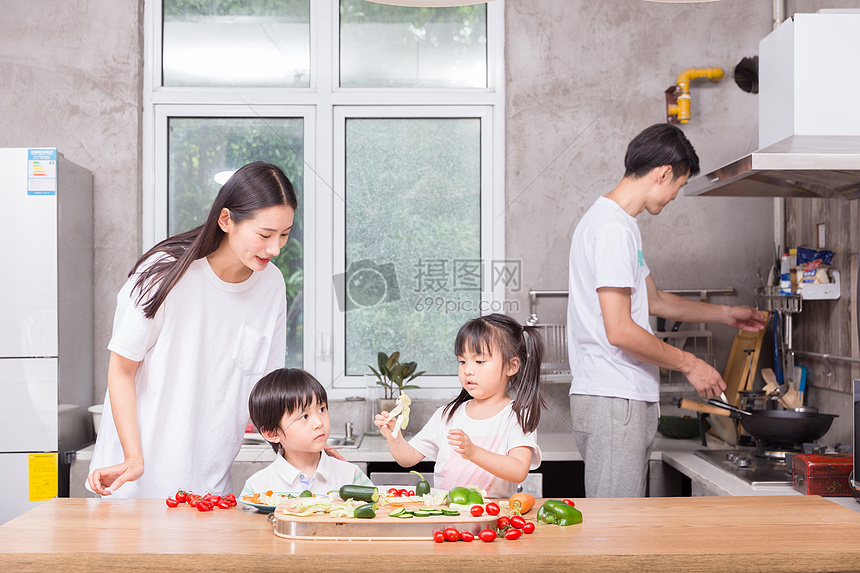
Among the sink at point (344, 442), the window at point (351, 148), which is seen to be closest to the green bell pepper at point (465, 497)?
the sink at point (344, 442)

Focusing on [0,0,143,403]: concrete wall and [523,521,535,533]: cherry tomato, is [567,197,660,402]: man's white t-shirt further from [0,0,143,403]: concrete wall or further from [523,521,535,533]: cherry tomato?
[0,0,143,403]: concrete wall

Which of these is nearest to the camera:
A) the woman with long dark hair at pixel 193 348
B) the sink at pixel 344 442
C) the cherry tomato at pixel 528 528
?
the cherry tomato at pixel 528 528

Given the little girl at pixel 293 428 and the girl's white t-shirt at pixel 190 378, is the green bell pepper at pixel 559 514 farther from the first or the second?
the girl's white t-shirt at pixel 190 378

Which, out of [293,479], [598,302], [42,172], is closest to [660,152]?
[598,302]

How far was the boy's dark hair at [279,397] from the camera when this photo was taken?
1.50m

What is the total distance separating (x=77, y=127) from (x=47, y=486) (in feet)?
4.77

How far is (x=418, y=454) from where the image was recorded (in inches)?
64.0

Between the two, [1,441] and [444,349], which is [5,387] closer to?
[1,441]

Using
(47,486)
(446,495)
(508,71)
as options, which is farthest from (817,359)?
(47,486)

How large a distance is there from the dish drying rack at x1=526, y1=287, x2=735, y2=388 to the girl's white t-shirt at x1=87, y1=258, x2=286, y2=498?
1.55 metres

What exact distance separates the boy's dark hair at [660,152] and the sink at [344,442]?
139 cm

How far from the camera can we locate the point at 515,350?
1648 mm

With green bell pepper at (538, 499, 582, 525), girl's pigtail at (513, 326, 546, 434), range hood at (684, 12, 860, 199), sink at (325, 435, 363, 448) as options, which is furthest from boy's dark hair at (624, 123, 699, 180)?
sink at (325, 435, 363, 448)

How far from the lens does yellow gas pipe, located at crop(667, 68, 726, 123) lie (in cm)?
287
